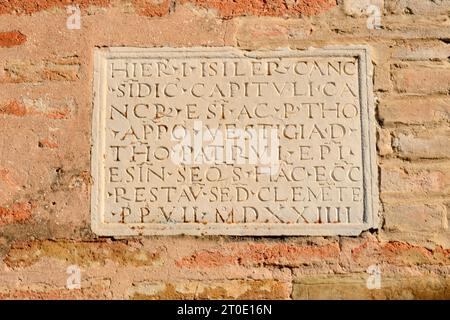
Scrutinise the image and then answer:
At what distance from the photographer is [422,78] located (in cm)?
279

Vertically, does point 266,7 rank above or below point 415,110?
above

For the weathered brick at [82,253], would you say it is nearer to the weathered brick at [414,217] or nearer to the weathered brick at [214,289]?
the weathered brick at [214,289]

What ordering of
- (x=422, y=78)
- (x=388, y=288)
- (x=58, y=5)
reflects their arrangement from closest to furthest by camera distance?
(x=388, y=288) < (x=422, y=78) < (x=58, y=5)

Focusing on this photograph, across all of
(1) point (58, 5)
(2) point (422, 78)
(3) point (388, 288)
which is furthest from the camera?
(1) point (58, 5)

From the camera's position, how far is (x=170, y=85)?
2805 mm

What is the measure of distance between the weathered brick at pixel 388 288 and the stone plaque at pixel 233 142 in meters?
0.22

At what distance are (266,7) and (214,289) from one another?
1.35 meters

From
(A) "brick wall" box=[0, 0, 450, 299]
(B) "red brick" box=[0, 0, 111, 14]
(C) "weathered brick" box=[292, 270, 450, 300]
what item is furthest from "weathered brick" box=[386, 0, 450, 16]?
(B) "red brick" box=[0, 0, 111, 14]

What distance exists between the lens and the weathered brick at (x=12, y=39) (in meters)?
2.87

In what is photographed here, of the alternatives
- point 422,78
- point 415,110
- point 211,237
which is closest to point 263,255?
point 211,237

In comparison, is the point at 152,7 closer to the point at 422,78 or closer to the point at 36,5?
the point at 36,5

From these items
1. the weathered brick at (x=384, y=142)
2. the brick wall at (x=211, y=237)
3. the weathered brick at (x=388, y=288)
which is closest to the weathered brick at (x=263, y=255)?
the brick wall at (x=211, y=237)
